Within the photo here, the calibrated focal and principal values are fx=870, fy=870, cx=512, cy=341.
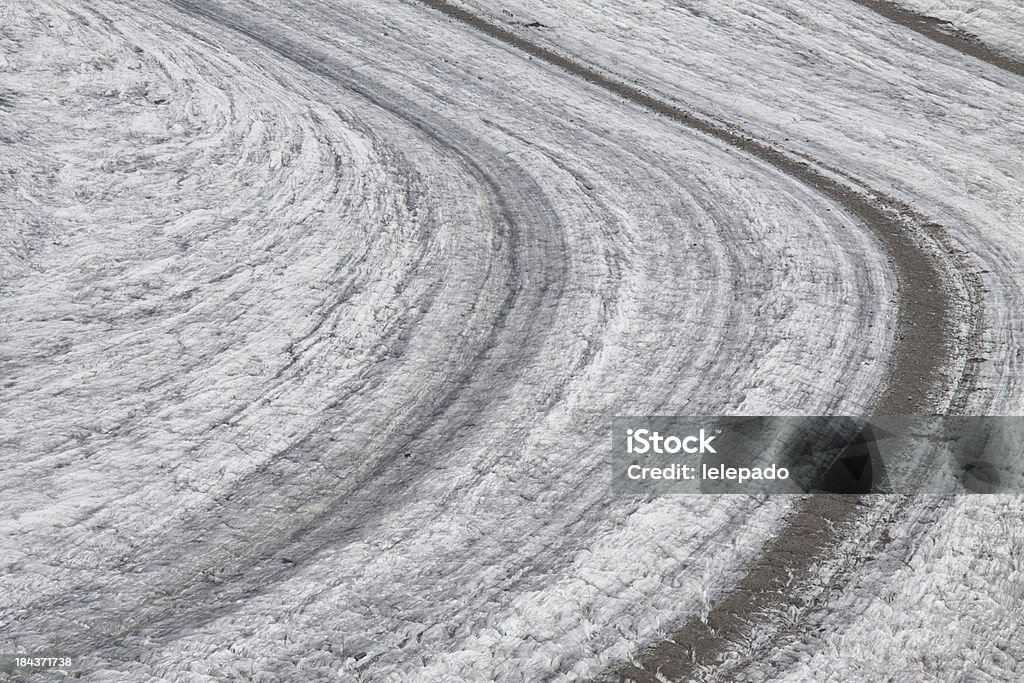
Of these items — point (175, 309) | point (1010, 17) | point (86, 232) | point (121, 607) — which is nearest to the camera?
point (121, 607)

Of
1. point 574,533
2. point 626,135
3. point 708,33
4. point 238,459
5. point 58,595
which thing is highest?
point 708,33

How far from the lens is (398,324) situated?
19.3 ft

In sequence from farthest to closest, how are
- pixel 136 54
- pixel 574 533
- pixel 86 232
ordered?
pixel 136 54 < pixel 86 232 < pixel 574 533

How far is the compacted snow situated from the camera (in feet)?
12.9

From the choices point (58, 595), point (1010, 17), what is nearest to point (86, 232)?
point (58, 595)

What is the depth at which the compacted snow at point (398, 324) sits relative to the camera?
3.94m

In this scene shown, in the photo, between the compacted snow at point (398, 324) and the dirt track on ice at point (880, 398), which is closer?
the dirt track on ice at point (880, 398)

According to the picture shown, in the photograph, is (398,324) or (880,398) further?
(398,324)

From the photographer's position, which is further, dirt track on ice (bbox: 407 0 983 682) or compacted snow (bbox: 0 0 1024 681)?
compacted snow (bbox: 0 0 1024 681)

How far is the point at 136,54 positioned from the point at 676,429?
277 inches

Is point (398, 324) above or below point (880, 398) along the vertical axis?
below

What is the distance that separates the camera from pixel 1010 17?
39.0ft

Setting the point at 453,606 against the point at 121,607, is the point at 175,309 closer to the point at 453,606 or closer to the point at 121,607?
the point at 121,607

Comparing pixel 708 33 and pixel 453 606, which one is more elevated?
pixel 708 33
